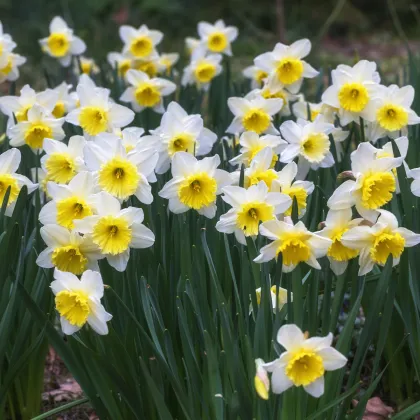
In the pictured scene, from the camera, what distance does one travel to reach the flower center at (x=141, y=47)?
10.9 feet

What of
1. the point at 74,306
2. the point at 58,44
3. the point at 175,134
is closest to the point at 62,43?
the point at 58,44

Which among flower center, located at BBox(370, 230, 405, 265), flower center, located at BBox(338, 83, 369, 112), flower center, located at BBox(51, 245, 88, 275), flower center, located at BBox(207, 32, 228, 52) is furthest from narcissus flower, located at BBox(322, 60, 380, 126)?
flower center, located at BBox(207, 32, 228, 52)

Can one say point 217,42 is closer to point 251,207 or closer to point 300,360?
point 251,207

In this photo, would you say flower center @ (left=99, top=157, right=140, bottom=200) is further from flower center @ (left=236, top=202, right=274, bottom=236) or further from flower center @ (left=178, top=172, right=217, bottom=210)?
flower center @ (left=236, top=202, right=274, bottom=236)

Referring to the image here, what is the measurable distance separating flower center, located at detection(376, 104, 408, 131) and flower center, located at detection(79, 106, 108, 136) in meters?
0.80

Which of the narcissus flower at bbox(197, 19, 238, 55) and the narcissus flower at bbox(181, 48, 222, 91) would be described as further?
the narcissus flower at bbox(197, 19, 238, 55)

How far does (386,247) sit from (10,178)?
900mm

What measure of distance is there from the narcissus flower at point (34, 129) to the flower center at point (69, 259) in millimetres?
808

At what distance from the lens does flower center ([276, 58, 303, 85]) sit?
252 cm

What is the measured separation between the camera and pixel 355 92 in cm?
218

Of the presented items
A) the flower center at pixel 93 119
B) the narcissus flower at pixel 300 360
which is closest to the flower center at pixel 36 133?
the flower center at pixel 93 119

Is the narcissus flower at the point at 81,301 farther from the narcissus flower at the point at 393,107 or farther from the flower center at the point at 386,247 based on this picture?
the narcissus flower at the point at 393,107

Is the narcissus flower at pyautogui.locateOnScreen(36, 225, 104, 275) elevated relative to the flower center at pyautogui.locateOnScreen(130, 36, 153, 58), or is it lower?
lower

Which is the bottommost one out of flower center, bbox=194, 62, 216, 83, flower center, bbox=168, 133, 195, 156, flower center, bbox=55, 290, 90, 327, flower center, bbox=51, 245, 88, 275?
flower center, bbox=55, 290, 90, 327
